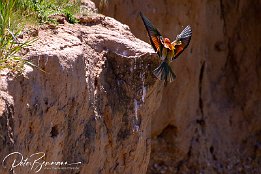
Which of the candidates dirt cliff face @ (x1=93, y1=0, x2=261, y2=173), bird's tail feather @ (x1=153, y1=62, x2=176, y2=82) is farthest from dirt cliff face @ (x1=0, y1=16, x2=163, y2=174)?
dirt cliff face @ (x1=93, y1=0, x2=261, y2=173)

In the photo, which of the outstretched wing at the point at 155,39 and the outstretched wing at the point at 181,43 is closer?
the outstretched wing at the point at 155,39

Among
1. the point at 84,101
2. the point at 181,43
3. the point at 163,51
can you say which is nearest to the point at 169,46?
the point at 163,51

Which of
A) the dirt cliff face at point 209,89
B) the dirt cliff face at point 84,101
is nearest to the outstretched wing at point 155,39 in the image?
the dirt cliff face at point 84,101

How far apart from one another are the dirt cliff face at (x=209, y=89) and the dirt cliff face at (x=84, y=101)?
2489 millimetres

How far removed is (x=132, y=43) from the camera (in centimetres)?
498

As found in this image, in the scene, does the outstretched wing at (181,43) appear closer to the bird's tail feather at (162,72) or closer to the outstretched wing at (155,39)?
the outstretched wing at (155,39)

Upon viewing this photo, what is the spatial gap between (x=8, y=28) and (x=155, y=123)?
4650 millimetres

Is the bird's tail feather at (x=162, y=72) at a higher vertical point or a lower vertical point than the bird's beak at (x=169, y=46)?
lower

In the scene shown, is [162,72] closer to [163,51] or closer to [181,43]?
[163,51]

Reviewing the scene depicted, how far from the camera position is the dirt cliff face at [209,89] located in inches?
327

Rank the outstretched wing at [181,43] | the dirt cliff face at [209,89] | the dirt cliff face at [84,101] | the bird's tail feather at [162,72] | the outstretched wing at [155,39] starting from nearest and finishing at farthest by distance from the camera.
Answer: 1. the dirt cliff face at [84,101]
2. the bird's tail feather at [162,72]
3. the outstretched wing at [155,39]
4. the outstretched wing at [181,43]
5. the dirt cliff face at [209,89]

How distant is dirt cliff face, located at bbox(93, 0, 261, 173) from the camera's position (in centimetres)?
830

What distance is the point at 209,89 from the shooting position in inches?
371

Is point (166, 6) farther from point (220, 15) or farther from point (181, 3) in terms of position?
point (220, 15)
